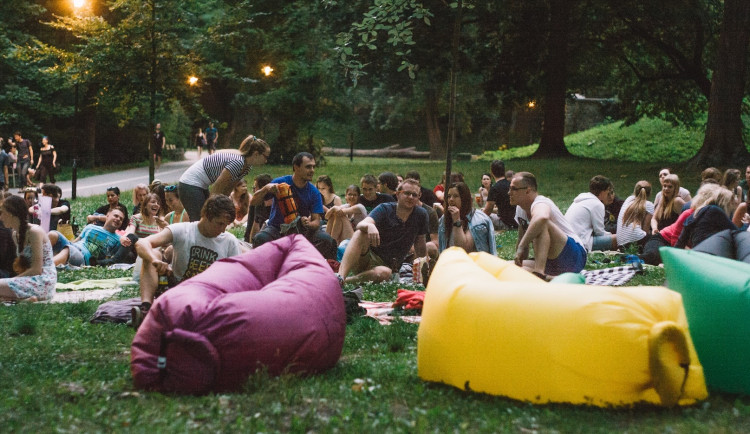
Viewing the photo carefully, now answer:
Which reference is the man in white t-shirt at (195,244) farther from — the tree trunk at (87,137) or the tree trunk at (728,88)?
the tree trunk at (87,137)

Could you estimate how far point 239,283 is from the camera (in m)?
5.39

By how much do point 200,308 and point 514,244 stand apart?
8.95m

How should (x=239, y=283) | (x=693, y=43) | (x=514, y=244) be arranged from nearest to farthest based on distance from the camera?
(x=239, y=283), (x=514, y=244), (x=693, y=43)

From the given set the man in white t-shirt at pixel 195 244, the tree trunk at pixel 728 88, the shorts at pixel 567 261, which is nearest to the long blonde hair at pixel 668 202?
the shorts at pixel 567 261

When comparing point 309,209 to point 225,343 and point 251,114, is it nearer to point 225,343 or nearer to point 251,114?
point 225,343

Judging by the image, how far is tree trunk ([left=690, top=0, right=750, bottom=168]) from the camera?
20703 mm

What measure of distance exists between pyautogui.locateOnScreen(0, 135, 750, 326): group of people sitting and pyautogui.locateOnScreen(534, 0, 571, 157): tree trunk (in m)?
13.1

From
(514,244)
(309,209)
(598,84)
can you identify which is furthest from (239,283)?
(598,84)

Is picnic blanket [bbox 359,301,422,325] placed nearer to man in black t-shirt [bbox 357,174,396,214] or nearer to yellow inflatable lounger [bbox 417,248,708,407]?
yellow inflatable lounger [bbox 417,248,708,407]

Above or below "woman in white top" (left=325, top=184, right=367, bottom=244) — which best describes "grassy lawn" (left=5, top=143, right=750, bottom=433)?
below

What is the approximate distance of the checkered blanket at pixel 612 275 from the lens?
9.48 metres

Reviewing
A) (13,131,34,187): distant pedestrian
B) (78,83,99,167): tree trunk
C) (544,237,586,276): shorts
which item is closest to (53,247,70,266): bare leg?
(544,237,586,276): shorts

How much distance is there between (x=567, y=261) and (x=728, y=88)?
14.2 m

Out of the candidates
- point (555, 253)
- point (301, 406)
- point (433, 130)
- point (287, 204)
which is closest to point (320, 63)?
point (433, 130)
